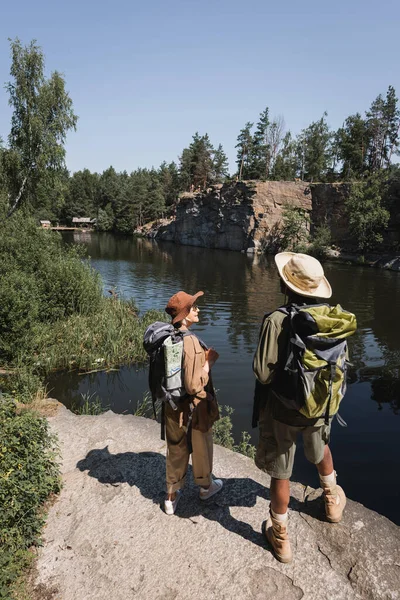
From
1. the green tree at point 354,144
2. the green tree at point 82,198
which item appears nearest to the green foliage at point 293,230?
the green tree at point 354,144

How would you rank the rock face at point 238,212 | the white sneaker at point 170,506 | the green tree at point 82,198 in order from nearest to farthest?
1. the white sneaker at point 170,506
2. the rock face at point 238,212
3. the green tree at point 82,198

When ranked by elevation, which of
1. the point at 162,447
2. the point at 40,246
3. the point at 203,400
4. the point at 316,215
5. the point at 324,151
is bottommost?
the point at 162,447

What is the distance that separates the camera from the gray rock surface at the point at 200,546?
10.0ft

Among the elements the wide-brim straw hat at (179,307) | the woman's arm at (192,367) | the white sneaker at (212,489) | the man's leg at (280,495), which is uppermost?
the wide-brim straw hat at (179,307)

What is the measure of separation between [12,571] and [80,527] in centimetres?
80

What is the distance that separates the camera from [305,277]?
319 cm

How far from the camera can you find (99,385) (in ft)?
33.5

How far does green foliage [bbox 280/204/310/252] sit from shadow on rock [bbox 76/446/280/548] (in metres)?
48.5

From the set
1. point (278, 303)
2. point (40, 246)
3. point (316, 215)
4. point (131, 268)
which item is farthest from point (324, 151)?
point (40, 246)

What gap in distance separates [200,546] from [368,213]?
148 feet

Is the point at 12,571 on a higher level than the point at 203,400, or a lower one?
lower

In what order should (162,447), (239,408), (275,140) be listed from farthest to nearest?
(275,140)
(239,408)
(162,447)

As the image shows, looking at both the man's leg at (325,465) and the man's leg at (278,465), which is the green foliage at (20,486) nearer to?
the man's leg at (278,465)

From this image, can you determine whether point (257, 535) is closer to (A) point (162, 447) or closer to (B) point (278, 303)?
(A) point (162, 447)
